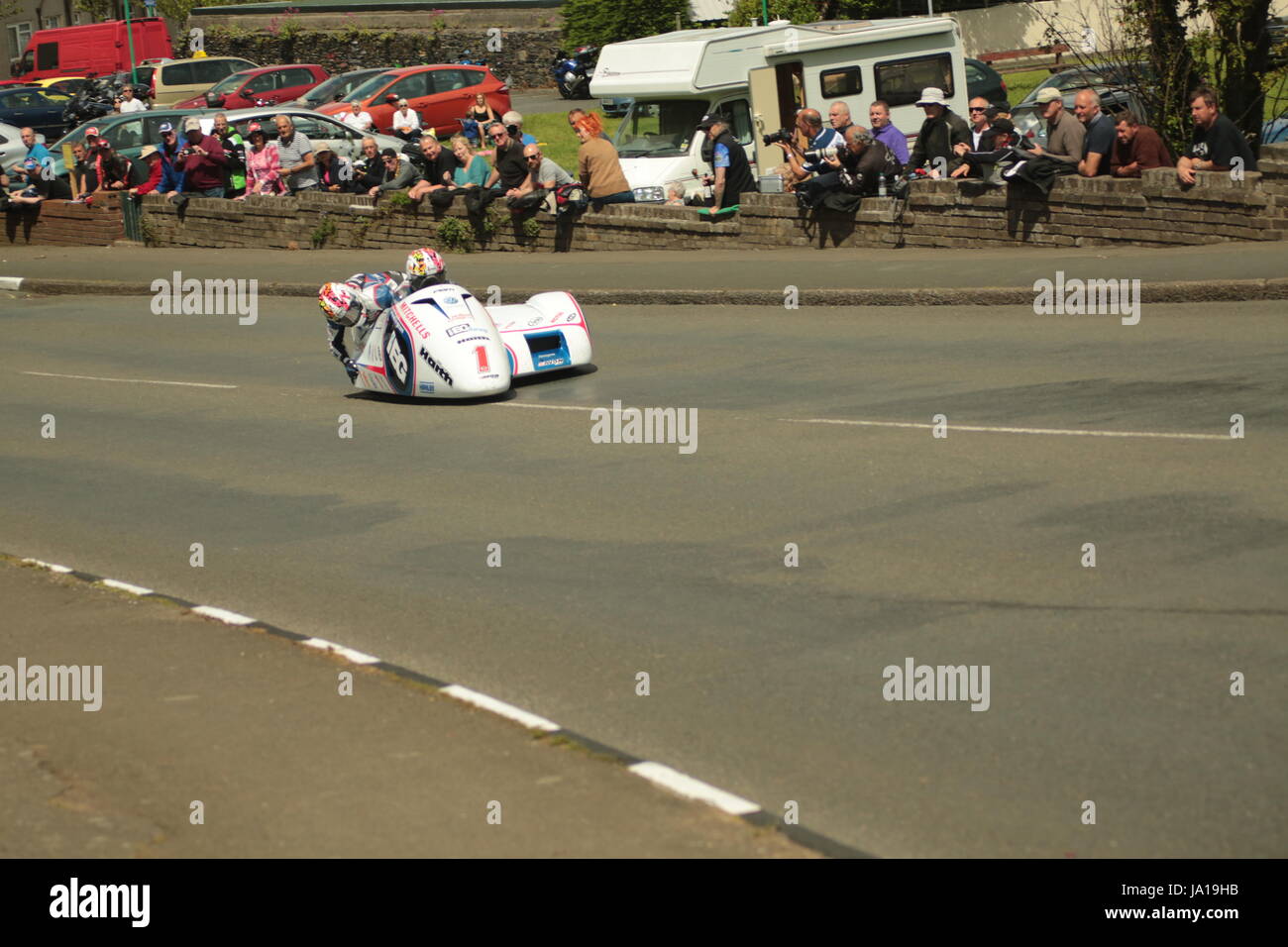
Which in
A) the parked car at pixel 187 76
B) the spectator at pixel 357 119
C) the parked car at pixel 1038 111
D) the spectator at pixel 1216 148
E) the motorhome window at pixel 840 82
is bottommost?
the spectator at pixel 1216 148

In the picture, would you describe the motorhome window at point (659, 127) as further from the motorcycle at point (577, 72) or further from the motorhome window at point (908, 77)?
the motorcycle at point (577, 72)

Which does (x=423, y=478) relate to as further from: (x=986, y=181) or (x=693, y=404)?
(x=986, y=181)

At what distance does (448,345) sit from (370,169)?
1350 cm

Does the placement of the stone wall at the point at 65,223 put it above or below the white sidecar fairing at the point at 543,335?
above

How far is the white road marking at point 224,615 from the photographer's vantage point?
26.5 feet

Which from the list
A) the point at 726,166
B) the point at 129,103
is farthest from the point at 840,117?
the point at 129,103

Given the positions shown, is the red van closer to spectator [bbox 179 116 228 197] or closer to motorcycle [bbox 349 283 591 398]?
spectator [bbox 179 116 228 197]

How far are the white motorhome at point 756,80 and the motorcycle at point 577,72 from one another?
25872mm

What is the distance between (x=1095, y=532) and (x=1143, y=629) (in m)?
1.42

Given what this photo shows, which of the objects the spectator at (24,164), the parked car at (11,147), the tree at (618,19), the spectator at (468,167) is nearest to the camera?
the spectator at (468,167)

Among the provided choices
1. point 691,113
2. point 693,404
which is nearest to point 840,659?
point 693,404

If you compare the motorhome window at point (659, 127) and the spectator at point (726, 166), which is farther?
the motorhome window at point (659, 127)

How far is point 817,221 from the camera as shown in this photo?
66.9ft

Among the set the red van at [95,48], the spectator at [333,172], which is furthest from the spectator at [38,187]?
the red van at [95,48]
